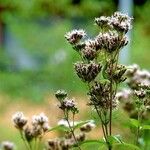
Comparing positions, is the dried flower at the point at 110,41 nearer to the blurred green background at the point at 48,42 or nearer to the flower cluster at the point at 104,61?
the flower cluster at the point at 104,61

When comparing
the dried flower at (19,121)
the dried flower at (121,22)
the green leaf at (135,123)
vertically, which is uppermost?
the dried flower at (121,22)

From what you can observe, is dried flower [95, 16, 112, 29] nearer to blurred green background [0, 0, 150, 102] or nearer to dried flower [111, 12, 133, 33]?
dried flower [111, 12, 133, 33]

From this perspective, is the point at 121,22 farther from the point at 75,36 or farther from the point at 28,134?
the point at 28,134

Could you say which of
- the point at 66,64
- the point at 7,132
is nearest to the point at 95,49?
the point at 66,64

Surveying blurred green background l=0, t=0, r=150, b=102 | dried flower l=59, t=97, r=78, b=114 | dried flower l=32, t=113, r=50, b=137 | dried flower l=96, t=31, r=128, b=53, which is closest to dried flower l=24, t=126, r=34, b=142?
dried flower l=32, t=113, r=50, b=137

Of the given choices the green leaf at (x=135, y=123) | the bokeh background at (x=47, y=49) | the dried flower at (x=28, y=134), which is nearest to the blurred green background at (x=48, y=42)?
the bokeh background at (x=47, y=49)
